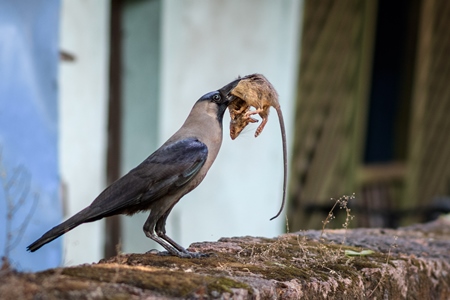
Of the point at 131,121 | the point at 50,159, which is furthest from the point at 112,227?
the point at 50,159

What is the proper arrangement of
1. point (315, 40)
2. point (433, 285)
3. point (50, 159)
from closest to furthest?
→ point (433, 285) → point (50, 159) → point (315, 40)

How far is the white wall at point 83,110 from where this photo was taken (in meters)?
Answer: 5.46

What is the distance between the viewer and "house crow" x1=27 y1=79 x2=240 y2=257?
3217 mm

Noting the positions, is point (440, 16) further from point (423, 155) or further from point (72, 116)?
point (72, 116)

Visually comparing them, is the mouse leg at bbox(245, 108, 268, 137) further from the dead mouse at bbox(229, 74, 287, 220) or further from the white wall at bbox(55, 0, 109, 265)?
the white wall at bbox(55, 0, 109, 265)

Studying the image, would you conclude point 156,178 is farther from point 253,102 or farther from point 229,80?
point 229,80

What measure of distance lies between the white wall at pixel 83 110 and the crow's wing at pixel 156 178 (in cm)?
215

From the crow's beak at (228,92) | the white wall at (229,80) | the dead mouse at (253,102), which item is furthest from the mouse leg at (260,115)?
the white wall at (229,80)

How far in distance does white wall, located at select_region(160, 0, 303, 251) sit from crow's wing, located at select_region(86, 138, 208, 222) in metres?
2.68

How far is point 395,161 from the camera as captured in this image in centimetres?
1047

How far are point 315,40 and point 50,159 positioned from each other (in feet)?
13.9

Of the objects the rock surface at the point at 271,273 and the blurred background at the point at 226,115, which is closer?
the rock surface at the point at 271,273

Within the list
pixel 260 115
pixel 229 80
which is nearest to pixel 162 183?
pixel 260 115

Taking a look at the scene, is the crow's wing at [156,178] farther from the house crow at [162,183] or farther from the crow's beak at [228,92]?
the crow's beak at [228,92]
